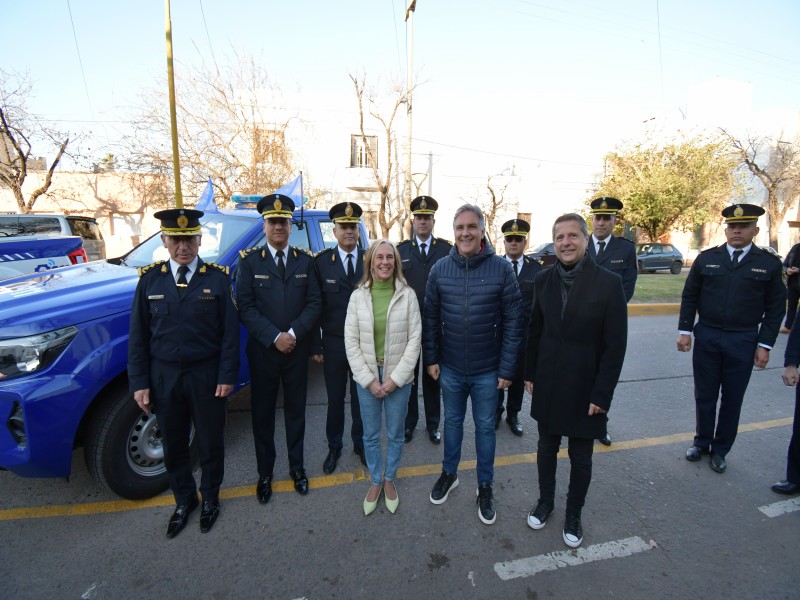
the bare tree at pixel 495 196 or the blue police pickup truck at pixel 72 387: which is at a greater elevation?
the bare tree at pixel 495 196

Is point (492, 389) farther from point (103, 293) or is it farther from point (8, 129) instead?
point (8, 129)

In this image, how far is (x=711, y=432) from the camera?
11.5ft

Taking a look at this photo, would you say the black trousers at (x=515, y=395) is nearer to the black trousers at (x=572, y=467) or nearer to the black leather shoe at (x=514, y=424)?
the black leather shoe at (x=514, y=424)

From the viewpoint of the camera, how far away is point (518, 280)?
13.5 feet

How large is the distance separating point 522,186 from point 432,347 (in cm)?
2644

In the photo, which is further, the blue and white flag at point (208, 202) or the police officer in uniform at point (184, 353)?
the blue and white flag at point (208, 202)

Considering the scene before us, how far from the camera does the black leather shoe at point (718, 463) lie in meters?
3.33

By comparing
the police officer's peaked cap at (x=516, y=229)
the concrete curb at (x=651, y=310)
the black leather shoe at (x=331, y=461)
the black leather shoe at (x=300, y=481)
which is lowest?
the concrete curb at (x=651, y=310)

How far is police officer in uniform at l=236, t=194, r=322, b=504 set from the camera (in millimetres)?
2900

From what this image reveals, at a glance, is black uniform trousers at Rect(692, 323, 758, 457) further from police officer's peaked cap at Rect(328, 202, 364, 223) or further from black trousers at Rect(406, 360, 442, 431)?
police officer's peaked cap at Rect(328, 202, 364, 223)

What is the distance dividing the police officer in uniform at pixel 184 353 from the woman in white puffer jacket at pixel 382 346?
31.9 inches

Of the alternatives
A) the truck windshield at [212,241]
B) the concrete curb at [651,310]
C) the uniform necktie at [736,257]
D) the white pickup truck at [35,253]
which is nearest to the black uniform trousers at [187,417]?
the truck windshield at [212,241]

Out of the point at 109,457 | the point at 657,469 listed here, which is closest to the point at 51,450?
the point at 109,457

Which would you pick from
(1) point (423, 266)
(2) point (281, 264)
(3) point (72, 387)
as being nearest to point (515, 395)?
(1) point (423, 266)
